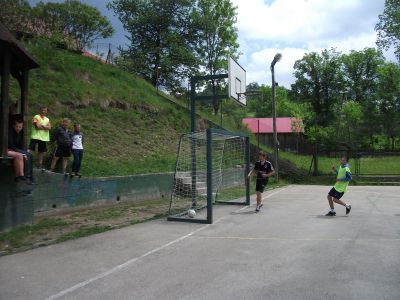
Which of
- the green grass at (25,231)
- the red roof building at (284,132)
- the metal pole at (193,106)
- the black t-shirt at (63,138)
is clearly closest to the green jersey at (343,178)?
the metal pole at (193,106)

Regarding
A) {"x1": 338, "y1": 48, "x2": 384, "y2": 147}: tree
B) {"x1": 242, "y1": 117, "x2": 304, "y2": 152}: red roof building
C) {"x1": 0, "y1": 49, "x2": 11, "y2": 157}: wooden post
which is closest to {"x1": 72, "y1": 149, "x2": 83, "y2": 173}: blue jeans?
{"x1": 0, "y1": 49, "x2": 11, "y2": 157}: wooden post

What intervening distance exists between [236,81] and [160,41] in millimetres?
26600

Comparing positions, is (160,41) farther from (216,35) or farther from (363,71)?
(363,71)

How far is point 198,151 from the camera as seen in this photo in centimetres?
1420

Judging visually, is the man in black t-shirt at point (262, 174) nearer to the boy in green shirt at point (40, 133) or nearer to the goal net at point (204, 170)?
the goal net at point (204, 170)

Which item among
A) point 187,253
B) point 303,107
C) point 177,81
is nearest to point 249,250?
point 187,253

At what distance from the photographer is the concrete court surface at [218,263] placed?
6.11 metres

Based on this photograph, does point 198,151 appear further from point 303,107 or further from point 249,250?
point 303,107

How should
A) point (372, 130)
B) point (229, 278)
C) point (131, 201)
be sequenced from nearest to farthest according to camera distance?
point (229, 278), point (131, 201), point (372, 130)

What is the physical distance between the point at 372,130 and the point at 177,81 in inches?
808

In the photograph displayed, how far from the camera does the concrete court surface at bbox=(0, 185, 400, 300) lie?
611 cm

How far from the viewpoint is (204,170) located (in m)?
14.3

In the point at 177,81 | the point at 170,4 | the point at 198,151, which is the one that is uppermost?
the point at 170,4

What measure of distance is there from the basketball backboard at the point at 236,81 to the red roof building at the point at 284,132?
16.1m
